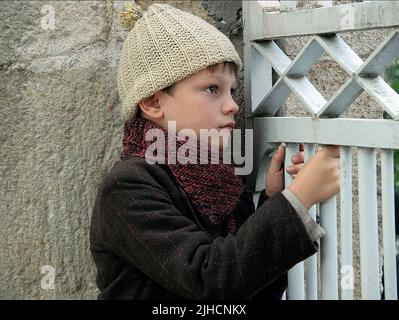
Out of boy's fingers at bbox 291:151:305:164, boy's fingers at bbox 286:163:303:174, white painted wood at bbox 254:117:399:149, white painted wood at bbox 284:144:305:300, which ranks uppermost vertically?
white painted wood at bbox 254:117:399:149

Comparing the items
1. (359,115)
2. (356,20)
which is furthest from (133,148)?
(359,115)

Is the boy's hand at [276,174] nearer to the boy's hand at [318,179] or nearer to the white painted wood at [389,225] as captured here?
the boy's hand at [318,179]

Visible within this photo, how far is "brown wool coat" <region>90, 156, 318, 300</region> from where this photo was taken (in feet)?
4.94

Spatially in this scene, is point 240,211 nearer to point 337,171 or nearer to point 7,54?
point 337,171

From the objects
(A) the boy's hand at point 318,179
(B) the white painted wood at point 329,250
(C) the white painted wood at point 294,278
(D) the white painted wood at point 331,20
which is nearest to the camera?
(D) the white painted wood at point 331,20

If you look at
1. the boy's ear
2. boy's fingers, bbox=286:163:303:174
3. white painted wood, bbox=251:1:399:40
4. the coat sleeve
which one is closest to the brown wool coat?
the coat sleeve

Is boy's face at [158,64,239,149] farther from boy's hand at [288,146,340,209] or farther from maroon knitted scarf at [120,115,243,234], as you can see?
boy's hand at [288,146,340,209]

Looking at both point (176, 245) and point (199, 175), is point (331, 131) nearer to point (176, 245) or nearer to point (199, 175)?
point (199, 175)

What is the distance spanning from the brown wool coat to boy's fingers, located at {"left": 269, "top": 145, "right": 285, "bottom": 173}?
27cm

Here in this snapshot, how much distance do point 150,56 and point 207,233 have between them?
1.45 feet

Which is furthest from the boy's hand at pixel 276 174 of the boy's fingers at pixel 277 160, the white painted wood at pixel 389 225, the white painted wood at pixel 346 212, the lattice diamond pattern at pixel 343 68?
the white painted wood at pixel 389 225

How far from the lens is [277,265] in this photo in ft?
4.96

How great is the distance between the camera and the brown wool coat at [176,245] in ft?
4.94

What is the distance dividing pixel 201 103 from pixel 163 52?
Result: 0.49 ft
